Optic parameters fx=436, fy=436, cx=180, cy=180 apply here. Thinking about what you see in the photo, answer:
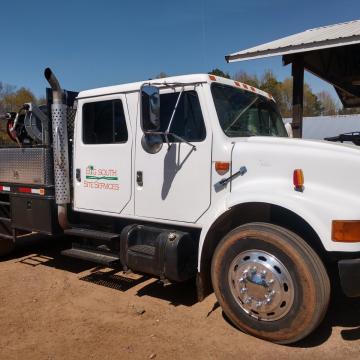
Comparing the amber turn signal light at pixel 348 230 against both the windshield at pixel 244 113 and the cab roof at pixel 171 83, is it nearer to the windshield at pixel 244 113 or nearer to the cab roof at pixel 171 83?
the windshield at pixel 244 113

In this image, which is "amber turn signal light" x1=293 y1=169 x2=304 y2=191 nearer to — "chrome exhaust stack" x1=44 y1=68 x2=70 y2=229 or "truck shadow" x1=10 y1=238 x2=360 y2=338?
"truck shadow" x1=10 y1=238 x2=360 y2=338

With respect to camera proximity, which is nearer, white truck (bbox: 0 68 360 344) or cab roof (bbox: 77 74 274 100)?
white truck (bbox: 0 68 360 344)

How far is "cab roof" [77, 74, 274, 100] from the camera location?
13.9 feet

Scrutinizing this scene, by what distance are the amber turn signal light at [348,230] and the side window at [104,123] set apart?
2454mm

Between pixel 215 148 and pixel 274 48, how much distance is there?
409cm

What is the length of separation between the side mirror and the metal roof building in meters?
A: 4.12

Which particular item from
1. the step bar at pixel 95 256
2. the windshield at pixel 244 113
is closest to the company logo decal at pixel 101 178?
the step bar at pixel 95 256

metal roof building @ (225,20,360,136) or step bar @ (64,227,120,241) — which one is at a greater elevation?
metal roof building @ (225,20,360,136)

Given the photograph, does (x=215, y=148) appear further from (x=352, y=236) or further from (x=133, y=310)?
(x=133, y=310)

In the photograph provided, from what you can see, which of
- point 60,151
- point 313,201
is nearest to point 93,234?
point 60,151

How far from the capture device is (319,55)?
31.2 ft

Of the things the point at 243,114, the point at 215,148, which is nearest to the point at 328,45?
the point at 243,114

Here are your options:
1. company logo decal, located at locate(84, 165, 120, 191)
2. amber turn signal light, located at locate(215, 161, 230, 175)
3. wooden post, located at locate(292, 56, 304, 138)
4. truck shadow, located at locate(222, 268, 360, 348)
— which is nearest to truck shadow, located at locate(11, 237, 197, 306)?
truck shadow, located at locate(222, 268, 360, 348)

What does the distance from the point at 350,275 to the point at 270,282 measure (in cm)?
64
